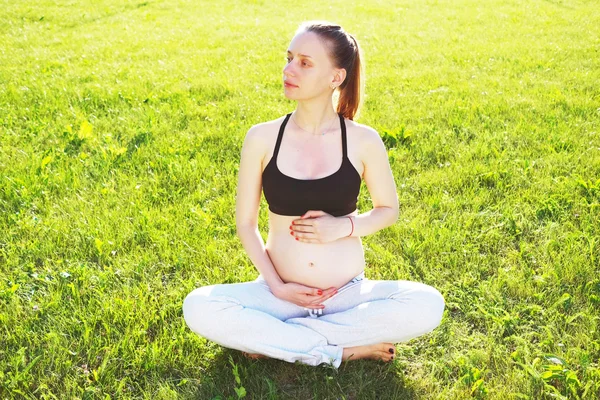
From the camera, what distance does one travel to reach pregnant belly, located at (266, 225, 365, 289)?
343 centimetres

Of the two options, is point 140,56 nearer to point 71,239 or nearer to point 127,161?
point 127,161

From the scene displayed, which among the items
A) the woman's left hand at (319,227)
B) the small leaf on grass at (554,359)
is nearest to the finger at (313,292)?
the woman's left hand at (319,227)

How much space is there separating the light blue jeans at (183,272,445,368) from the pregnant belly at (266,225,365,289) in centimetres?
11

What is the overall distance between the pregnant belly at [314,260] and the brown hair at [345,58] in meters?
0.83

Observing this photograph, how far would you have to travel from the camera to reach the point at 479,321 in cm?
376

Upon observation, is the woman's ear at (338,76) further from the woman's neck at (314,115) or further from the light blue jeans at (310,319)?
the light blue jeans at (310,319)

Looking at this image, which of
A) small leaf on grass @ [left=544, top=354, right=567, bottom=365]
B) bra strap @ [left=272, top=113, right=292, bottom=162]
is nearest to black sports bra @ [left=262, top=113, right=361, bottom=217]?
bra strap @ [left=272, top=113, right=292, bottom=162]

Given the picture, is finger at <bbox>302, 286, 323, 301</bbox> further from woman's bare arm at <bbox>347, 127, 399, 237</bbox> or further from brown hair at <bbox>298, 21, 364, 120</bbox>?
brown hair at <bbox>298, 21, 364, 120</bbox>

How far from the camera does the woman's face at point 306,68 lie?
3.37m

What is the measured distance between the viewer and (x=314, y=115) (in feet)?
11.7

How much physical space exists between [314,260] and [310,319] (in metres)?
0.33

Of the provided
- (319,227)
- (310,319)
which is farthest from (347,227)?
(310,319)

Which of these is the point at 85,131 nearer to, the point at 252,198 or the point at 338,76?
the point at 252,198

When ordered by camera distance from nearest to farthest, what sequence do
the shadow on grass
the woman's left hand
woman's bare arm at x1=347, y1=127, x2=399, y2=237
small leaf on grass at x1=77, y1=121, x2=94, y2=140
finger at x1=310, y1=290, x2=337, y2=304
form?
the shadow on grass
the woman's left hand
finger at x1=310, y1=290, x2=337, y2=304
woman's bare arm at x1=347, y1=127, x2=399, y2=237
small leaf on grass at x1=77, y1=121, x2=94, y2=140
